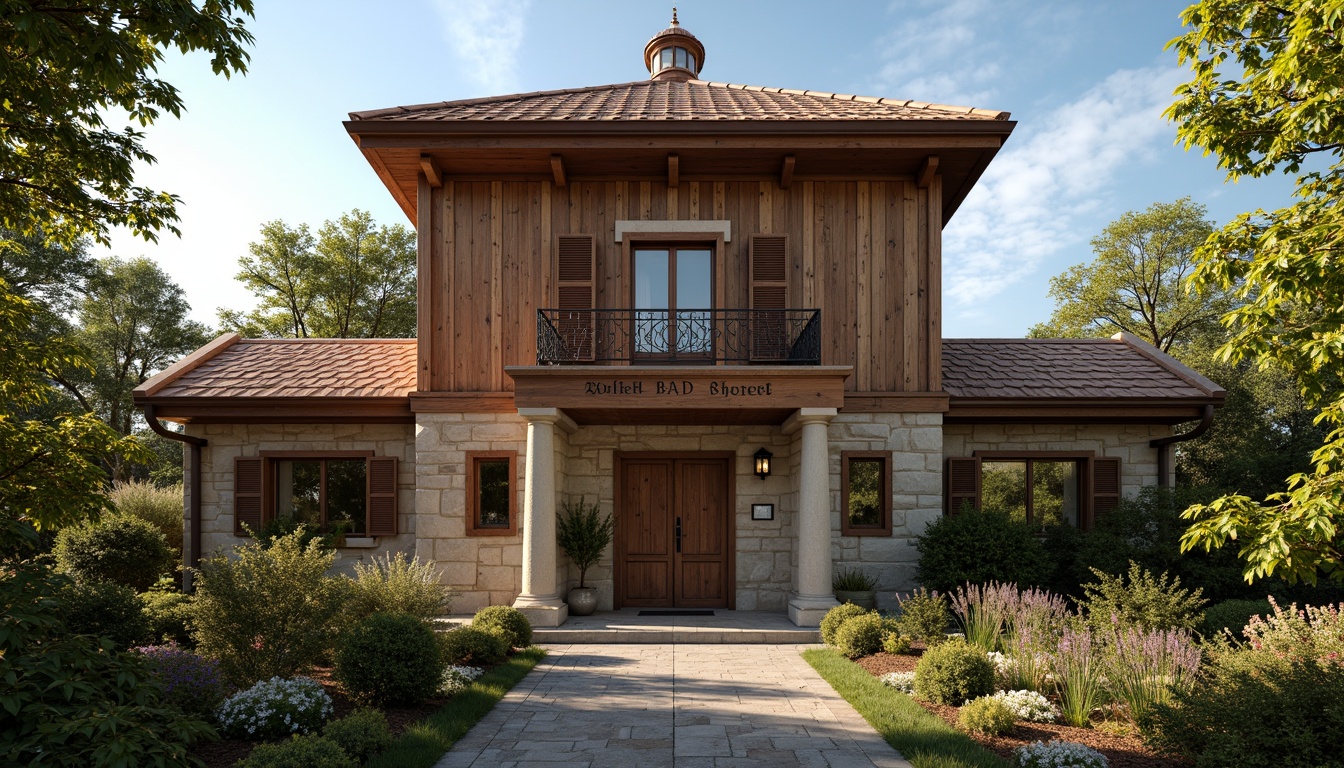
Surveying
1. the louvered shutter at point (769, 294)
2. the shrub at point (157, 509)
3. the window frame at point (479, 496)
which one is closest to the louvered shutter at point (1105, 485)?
the louvered shutter at point (769, 294)

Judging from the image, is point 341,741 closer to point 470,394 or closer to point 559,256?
point 470,394

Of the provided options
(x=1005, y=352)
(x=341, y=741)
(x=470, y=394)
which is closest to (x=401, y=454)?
(x=470, y=394)

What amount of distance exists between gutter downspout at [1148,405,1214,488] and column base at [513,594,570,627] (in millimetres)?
9470

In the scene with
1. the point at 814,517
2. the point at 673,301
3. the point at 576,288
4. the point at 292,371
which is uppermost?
the point at 576,288

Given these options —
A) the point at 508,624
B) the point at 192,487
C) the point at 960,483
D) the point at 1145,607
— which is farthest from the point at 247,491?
the point at 1145,607

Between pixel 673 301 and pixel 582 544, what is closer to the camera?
pixel 582 544

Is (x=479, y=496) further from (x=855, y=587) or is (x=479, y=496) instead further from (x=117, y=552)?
(x=855, y=587)

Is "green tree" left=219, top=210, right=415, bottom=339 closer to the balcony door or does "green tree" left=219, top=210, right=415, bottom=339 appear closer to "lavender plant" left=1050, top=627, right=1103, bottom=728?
the balcony door

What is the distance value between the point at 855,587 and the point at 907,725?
4.94m

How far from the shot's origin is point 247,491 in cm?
1198

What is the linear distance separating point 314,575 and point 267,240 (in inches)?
976

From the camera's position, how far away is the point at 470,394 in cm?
1147

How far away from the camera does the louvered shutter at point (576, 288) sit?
454 inches

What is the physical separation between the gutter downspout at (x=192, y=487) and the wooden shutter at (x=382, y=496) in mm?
2725
